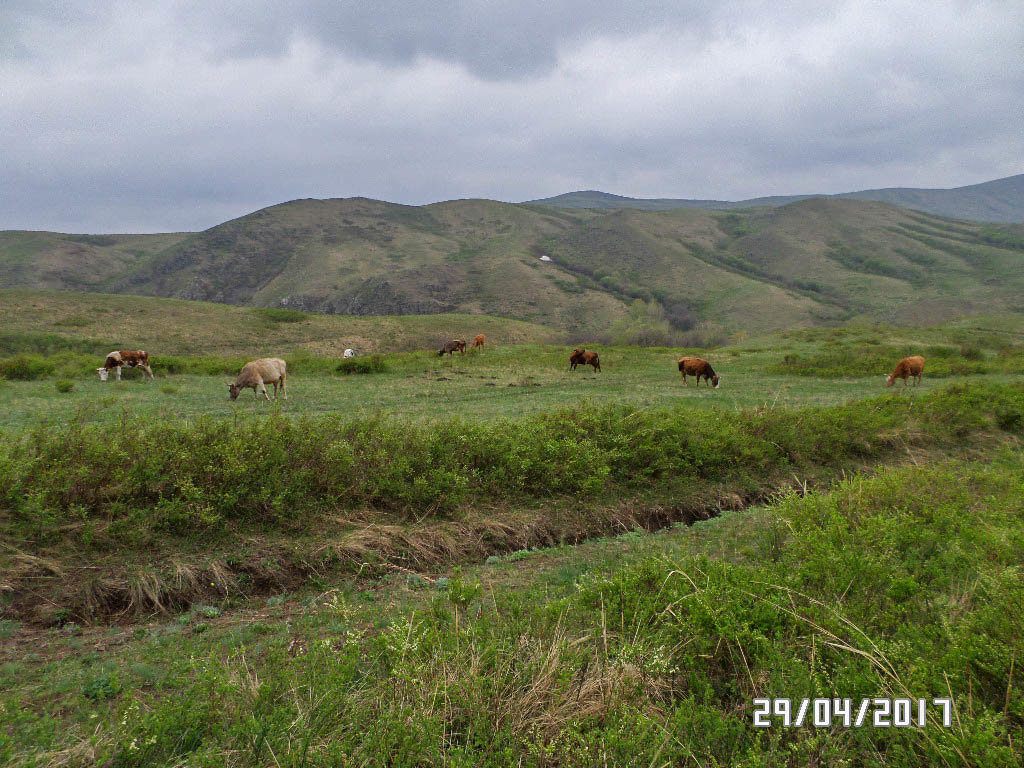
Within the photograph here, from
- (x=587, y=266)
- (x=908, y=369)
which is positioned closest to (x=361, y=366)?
(x=908, y=369)

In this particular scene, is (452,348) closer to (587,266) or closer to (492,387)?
(492,387)

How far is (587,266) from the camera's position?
457 feet

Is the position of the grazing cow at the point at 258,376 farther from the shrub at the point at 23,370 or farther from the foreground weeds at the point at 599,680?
the foreground weeds at the point at 599,680

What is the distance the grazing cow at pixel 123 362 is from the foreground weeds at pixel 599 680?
90.7 ft

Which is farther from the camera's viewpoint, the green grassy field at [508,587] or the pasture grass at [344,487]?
the pasture grass at [344,487]

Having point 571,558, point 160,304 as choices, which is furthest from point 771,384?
point 160,304

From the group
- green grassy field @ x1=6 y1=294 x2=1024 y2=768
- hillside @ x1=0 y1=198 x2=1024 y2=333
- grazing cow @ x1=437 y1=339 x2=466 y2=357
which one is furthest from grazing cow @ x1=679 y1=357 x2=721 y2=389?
hillside @ x1=0 y1=198 x2=1024 y2=333

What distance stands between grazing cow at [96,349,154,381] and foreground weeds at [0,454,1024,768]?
1089 inches

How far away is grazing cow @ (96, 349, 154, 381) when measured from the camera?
27344mm

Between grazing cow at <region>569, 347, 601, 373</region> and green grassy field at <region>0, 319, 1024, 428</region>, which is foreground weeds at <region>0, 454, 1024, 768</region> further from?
grazing cow at <region>569, 347, 601, 373</region>

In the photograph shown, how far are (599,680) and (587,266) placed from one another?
5550 inches

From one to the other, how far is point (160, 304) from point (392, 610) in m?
77.1

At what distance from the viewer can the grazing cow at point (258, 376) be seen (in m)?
21.2

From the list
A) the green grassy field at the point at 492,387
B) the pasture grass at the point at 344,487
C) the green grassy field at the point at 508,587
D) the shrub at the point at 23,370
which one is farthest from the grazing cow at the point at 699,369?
the shrub at the point at 23,370
